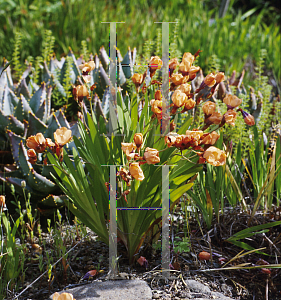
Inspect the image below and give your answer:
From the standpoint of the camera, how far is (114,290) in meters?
1.27

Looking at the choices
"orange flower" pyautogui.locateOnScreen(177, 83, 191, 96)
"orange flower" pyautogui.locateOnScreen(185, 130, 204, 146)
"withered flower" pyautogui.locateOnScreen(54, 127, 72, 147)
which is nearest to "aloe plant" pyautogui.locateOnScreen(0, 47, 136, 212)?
"withered flower" pyautogui.locateOnScreen(54, 127, 72, 147)

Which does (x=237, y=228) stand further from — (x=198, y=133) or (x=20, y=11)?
(x=20, y=11)

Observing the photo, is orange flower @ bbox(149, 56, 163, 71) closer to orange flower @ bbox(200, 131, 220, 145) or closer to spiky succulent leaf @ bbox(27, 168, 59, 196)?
orange flower @ bbox(200, 131, 220, 145)

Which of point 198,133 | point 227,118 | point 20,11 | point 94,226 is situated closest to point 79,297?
point 94,226

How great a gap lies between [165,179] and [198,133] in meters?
0.29

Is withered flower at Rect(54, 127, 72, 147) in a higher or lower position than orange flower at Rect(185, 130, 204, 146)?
lower

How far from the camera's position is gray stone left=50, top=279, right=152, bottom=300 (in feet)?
4.05

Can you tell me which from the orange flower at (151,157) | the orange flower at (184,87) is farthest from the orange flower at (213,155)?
the orange flower at (184,87)

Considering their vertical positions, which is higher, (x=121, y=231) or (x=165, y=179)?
(x=165, y=179)

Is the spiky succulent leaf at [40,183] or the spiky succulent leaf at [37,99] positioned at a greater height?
the spiky succulent leaf at [37,99]

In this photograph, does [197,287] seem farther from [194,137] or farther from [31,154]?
[31,154]

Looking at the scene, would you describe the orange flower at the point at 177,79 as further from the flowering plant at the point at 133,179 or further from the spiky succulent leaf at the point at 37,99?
the spiky succulent leaf at the point at 37,99

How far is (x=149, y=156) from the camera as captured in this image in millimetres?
1046

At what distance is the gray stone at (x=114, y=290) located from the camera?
1.23 m
